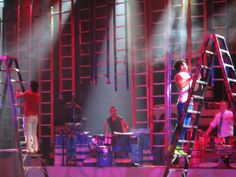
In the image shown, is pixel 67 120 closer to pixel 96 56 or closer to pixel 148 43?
pixel 96 56

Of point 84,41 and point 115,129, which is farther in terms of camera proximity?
point 84,41

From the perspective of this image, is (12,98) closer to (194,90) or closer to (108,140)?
(108,140)

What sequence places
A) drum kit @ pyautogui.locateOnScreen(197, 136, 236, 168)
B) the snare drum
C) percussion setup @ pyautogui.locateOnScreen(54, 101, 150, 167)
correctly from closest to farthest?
1. drum kit @ pyautogui.locateOnScreen(197, 136, 236, 168)
2. percussion setup @ pyautogui.locateOnScreen(54, 101, 150, 167)
3. the snare drum

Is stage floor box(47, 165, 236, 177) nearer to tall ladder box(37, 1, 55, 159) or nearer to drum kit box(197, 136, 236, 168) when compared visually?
drum kit box(197, 136, 236, 168)

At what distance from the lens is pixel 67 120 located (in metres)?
12.5

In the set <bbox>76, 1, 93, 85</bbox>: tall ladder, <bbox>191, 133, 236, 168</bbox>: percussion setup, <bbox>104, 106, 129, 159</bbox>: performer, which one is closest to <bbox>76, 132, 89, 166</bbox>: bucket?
<bbox>104, 106, 129, 159</bbox>: performer

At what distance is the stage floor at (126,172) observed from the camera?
8352 mm

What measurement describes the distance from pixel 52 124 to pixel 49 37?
2.40 m

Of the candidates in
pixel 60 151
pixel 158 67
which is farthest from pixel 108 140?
pixel 158 67

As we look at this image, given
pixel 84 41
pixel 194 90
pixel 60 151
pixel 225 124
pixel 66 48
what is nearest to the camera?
pixel 194 90

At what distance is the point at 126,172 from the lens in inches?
361

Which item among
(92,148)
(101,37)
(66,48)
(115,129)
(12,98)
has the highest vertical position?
(101,37)

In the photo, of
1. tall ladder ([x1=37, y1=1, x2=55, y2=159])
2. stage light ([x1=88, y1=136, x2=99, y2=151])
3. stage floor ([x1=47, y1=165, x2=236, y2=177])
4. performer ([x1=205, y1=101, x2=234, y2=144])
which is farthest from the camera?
tall ladder ([x1=37, y1=1, x2=55, y2=159])

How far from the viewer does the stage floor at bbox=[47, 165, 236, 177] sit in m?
8.35
